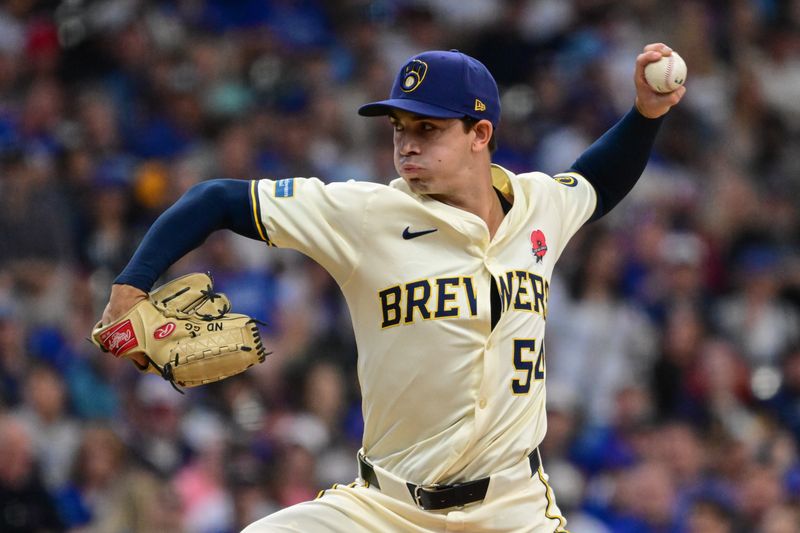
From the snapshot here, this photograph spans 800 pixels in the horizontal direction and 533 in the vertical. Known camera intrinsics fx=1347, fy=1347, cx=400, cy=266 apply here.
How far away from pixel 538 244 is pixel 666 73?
2.53 feet

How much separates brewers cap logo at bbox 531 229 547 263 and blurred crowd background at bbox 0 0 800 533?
11.5ft

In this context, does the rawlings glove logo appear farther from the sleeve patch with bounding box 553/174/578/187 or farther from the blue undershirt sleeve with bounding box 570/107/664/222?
the blue undershirt sleeve with bounding box 570/107/664/222

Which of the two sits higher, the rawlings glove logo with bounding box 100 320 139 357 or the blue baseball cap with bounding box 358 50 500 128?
the blue baseball cap with bounding box 358 50 500 128

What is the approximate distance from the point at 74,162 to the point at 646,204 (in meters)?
4.25

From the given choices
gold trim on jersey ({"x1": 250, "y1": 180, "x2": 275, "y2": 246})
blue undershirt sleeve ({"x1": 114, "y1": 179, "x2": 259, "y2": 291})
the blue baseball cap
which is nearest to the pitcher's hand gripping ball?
blue undershirt sleeve ({"x1": 114, "y1": 179, "x2": 259, "y2": 291})

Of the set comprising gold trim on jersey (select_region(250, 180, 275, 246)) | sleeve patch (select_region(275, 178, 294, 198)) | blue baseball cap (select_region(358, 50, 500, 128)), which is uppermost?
blue baseball cap (select_region(358, 50, 500, 128))

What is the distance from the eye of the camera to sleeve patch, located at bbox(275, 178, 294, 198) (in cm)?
429

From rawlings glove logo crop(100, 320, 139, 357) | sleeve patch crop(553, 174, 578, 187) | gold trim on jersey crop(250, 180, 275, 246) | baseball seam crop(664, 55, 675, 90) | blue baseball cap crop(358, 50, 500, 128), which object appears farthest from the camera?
sleeve patch crop(553, 174, 578, 187)

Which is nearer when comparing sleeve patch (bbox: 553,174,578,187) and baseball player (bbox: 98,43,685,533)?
baseball player (bbox: 98,43,685,533)

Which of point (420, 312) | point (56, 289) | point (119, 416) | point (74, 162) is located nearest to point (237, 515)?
point (119, 416)

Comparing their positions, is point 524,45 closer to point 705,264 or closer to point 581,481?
point 705,264

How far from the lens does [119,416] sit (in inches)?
313

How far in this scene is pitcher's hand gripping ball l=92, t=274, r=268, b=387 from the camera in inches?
159

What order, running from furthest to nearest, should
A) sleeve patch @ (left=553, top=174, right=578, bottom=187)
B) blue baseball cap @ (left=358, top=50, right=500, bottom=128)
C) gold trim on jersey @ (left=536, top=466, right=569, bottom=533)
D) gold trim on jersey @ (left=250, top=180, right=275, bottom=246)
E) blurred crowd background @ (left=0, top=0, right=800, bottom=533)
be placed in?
1. blurred crowd background @ (left=0, top=0, right=800, bottom=533)
2. sleeve patch @ (left=553, top=174, right=578, bottom=187)
3. gold trim on jersey @ (left=536, top=466, right=569, bottom=533)
4. blue baseball cap @ (left=358, top=50, right=500, bottom=128)
5. gold trim on jersey @ (left=250, top=180, right=275, bottom=246)
